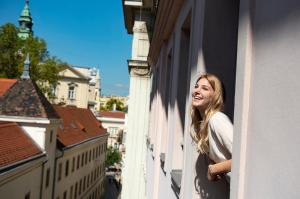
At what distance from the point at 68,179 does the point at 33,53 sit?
16.5 metres

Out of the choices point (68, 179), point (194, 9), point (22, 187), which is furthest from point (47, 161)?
point (194, 9)

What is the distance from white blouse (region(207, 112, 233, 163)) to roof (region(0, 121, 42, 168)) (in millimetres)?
13035

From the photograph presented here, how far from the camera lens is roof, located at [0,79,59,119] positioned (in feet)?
67.9

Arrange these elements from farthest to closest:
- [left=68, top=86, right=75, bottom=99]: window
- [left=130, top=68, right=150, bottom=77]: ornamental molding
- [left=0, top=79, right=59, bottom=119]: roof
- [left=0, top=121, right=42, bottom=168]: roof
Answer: [left=68, top=86, right=75, bottom=99]: window
[left=0, top=79, right=59, bottom=119]: roof
[left=130, top=68, right=150, bottom=77]: ornamental molding
[left=0, top=121, right=42, bottom=168]: roof

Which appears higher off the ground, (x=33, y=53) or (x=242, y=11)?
(x=33, y=53)

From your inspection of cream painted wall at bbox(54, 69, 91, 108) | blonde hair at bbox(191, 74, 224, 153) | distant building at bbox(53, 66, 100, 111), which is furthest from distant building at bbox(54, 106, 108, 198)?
distant building at bbox(53, 66, 100, 111)

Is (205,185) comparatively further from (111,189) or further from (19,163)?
(111,189)

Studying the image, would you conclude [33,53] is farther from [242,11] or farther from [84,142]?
[242,11]

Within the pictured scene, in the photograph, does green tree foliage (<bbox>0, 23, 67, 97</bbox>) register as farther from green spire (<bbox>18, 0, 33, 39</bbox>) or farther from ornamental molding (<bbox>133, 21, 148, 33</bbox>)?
green spire (<bbox>18, 0, 33, 39</bbox>)

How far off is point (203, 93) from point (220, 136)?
0.36 metres

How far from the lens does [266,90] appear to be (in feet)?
5.81

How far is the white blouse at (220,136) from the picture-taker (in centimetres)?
231

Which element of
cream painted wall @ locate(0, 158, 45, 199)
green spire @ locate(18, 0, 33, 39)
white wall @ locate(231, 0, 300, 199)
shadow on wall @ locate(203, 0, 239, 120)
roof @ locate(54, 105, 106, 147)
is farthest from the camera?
green spire @ locate(18, 0, 33, 39)

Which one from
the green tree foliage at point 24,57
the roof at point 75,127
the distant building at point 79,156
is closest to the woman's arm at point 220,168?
the distant building at point 79,156
